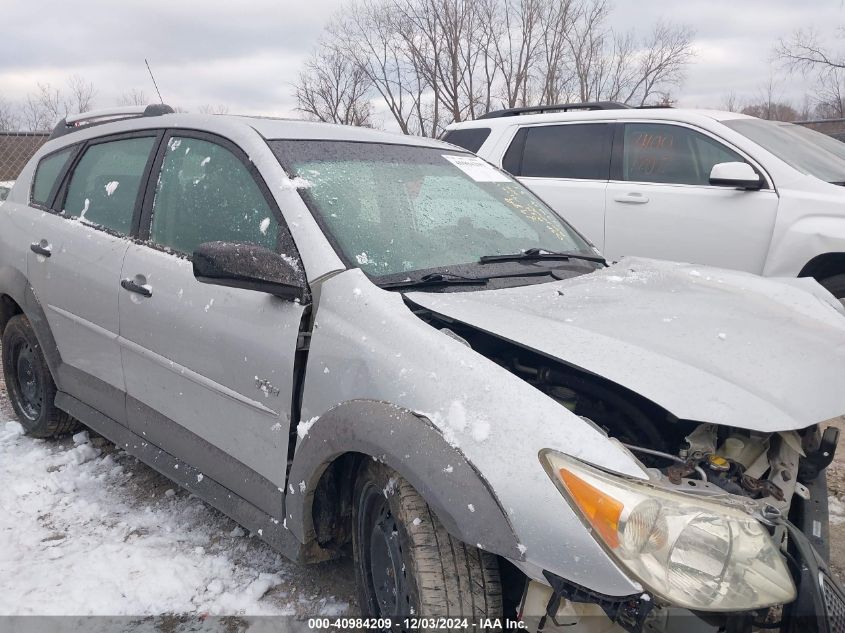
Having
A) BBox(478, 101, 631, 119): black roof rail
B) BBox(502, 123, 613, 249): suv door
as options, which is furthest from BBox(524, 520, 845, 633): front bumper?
BBox(478, 101, 631, 119): black roof rail

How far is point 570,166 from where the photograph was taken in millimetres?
5906

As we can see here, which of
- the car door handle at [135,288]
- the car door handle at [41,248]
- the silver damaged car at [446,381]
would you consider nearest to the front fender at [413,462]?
the silver damaged car at [446,381]

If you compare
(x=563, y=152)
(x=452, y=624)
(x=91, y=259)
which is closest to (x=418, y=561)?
(x=452, y=624)

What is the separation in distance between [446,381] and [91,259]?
2.10 m

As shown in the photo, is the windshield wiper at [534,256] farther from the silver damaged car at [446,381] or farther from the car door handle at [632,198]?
the car door handle at [632,198]

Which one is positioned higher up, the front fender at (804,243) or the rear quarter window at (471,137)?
the rear quarter window at (471,137)

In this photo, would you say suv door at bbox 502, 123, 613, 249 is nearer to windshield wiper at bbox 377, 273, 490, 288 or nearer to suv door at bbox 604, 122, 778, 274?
suv door at bbox 604, 122, 778, 274

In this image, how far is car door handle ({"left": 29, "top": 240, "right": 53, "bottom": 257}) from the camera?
137 inches

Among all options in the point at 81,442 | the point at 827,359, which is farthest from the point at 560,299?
the point at 81,442

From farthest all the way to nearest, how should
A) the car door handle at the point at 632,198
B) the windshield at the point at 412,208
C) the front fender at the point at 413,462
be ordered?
the car door handle at the point at 632,198 < the windshield at the point at 412,208 < the front fender at the point at 413,462

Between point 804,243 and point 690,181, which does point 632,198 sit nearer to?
point 690,181

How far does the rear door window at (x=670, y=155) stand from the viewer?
17.0 feet

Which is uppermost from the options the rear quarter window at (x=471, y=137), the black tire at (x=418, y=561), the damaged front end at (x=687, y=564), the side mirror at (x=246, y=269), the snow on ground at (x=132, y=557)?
the rear quarter window at (x=471, y=137)

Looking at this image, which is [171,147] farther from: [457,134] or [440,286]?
[457,134]
